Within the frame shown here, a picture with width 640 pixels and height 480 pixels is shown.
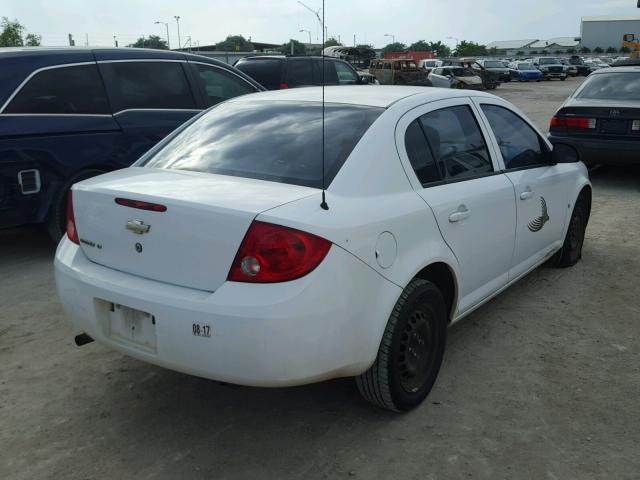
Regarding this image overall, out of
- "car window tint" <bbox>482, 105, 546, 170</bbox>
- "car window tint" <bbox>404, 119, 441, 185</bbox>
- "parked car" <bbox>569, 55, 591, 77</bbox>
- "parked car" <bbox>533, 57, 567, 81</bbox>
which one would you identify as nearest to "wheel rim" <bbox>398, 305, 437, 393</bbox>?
"car window tint" <bbox>404, 119, 441, 185</bbox>

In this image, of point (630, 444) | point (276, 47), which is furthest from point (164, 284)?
point (276, 47)

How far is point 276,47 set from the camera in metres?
52.3

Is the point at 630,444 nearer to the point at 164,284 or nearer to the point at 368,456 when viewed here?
the point at 368,456

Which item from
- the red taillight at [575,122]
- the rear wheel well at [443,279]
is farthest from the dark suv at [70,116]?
the red taillight at [575,122]

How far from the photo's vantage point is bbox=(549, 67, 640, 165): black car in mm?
8023

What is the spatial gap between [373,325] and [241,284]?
609 mm

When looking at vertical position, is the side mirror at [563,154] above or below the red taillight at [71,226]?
above

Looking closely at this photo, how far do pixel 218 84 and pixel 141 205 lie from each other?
4660 millimetres

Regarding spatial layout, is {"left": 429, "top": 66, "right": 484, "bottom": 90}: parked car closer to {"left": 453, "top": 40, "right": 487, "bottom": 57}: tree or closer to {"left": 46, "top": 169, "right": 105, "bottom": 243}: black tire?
{"left": 46, "top": 169, "right": 105, "bottom": 243}: black tire

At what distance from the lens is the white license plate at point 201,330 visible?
8.29 ft

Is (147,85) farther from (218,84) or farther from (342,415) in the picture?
(342,415)

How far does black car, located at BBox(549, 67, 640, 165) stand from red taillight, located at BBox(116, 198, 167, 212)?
675 cm

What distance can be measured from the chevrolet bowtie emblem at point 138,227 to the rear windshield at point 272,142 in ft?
1.79

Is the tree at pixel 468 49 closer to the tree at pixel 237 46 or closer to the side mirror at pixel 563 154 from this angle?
the tree at pixel 237 46
